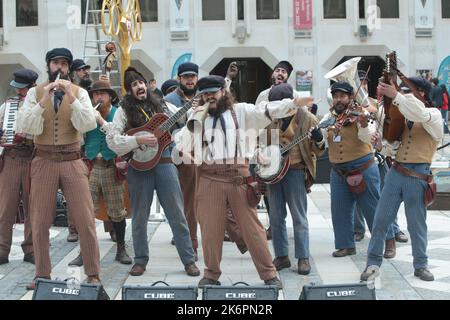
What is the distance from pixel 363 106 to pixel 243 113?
1683mm

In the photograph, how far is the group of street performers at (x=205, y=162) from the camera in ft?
22.0

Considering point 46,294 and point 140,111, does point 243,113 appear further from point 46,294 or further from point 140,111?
point 46,294

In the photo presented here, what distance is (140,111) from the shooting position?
24.5 ft

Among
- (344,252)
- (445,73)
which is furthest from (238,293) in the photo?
(445,73)

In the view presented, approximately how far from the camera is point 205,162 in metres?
6.76

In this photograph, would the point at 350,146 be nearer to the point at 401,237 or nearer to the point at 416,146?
the point at 416,146

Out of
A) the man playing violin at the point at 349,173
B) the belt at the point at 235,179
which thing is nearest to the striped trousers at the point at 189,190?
the man playing violin at the point at 349,173

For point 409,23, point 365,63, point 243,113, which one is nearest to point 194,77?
point 243,113

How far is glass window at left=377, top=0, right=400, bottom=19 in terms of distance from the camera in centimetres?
2952

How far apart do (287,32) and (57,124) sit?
76.7 ft

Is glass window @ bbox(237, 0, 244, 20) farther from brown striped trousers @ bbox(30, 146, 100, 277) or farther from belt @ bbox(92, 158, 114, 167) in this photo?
brown striped trousers @ bbox(30, 146, 100, 277)

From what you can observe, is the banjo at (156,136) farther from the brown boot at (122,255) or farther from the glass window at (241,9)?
the glass window at (241,9)

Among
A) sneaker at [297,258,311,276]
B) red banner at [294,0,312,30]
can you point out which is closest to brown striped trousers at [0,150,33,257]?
sneaker at [297,258,311,276]

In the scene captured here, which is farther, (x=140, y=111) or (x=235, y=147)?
(x=140, y=111)
